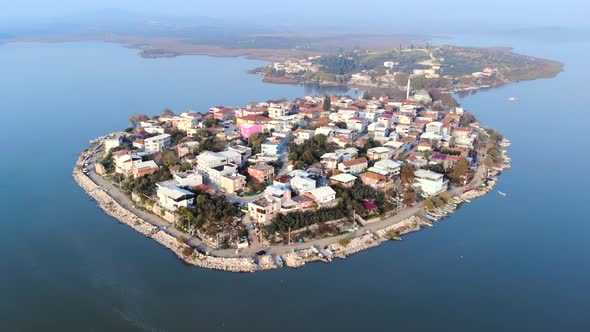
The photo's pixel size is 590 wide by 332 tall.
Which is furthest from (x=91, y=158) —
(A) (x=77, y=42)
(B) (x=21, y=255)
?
(A) (x=77, y=42)

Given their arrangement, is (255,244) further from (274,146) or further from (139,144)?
(139,144)

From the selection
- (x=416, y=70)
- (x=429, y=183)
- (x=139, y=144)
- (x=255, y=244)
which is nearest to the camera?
(x=255, y=244)

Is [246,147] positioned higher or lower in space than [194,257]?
higher

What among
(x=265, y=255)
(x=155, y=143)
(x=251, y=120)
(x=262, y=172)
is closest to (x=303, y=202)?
(x=265, y=255)

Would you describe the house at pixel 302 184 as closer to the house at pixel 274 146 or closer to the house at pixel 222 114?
the house at pixel 274 146

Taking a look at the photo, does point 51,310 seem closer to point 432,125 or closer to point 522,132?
point 432,125

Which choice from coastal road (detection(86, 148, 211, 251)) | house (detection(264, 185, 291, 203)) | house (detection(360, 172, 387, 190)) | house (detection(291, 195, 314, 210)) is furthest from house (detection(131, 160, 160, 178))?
house (detection(360, 172, 387, 190))

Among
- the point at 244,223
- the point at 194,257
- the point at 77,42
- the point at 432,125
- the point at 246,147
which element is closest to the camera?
the point at 194,257
